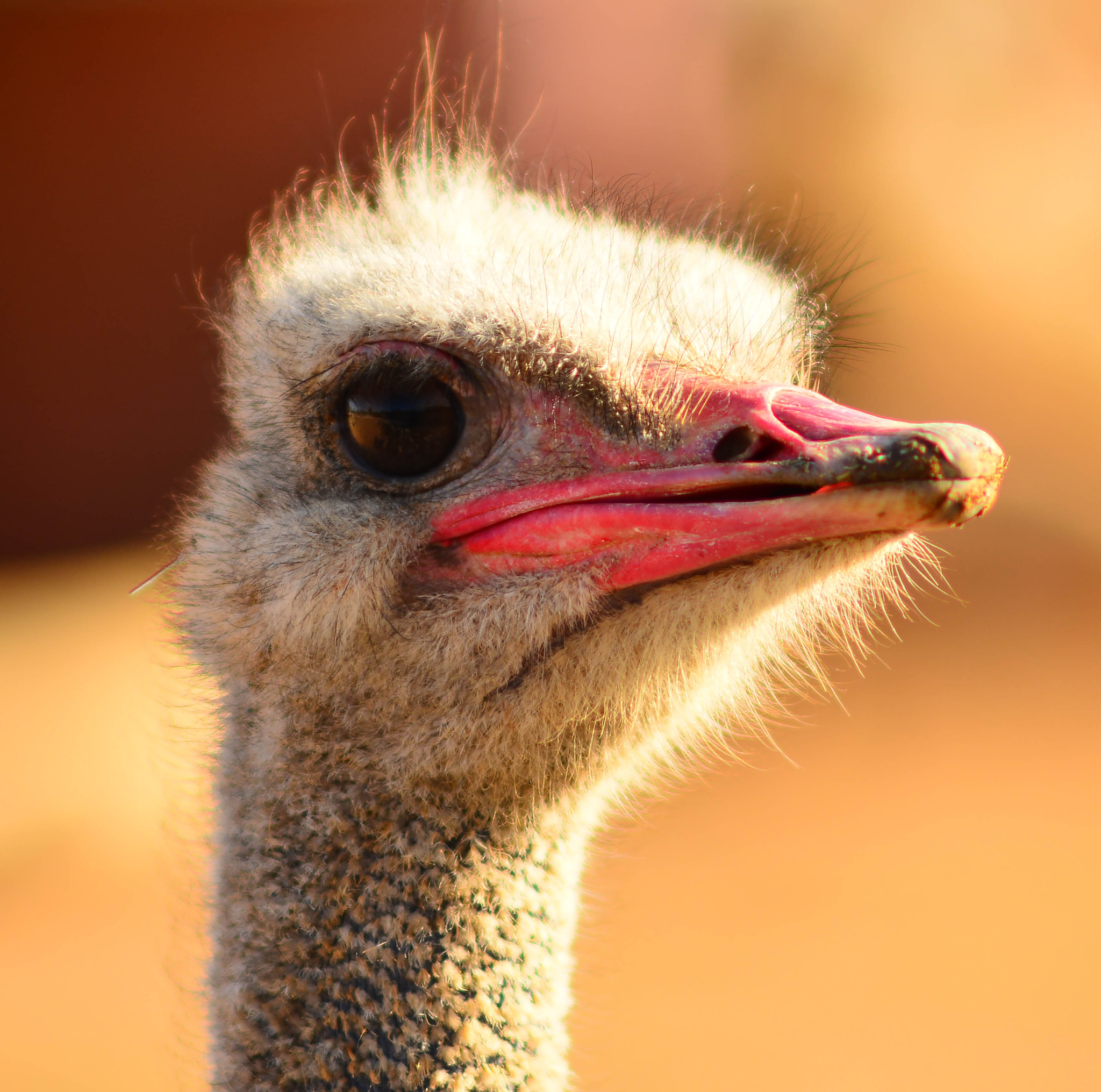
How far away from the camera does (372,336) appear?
130 cm

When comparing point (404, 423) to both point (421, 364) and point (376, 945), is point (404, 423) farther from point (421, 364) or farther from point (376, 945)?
point (376, 945)

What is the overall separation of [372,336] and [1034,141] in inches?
278

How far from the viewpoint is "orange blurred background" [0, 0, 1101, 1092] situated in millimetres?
4371

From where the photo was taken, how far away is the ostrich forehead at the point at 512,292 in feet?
4.11

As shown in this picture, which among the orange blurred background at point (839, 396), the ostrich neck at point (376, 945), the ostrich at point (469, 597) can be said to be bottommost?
the ostrich neck at point (376, 945)

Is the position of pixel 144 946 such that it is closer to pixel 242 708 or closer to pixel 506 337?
pixel 242 708

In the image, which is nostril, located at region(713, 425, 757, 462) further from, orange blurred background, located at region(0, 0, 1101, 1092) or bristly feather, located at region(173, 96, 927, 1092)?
orange blurred background, located at region(0, 0, 1101, 1092)

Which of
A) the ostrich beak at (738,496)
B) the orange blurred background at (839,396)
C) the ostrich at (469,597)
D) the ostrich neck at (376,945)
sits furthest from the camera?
the orange blurred background at (839,396)

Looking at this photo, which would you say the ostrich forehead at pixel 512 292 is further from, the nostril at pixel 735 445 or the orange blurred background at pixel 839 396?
the orange blurred background at pixel 839 396

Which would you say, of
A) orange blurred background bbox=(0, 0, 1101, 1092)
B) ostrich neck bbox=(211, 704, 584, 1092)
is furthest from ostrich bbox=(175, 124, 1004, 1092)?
orange blurred background bbox=(0, 0, 1101, 1092)

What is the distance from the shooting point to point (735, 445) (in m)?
1.15

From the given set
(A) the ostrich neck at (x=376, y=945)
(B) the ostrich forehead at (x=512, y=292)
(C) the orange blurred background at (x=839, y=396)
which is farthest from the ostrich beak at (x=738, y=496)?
(C) the orange blurred background at (x=839, y=396)

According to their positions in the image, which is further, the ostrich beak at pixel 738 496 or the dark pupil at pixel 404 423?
the dark pupil at pixel 404 423

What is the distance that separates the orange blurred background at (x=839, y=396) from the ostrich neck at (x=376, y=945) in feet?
5.77
